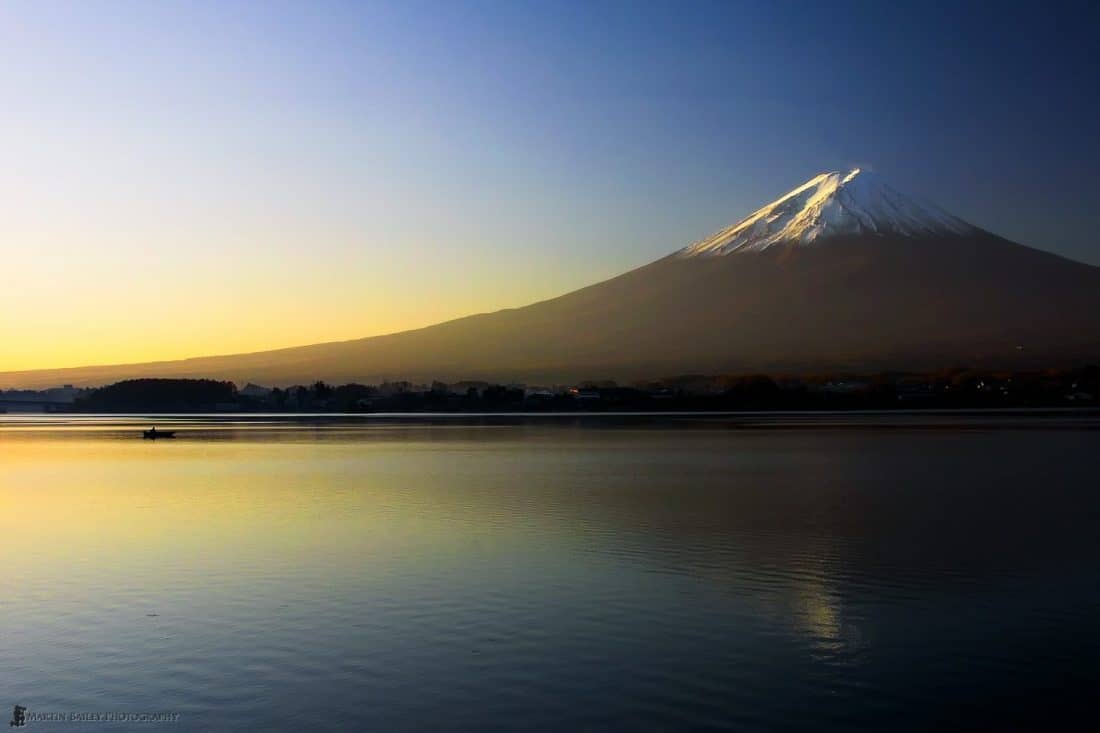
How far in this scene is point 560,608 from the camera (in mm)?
14250

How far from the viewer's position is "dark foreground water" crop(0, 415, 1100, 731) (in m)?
10.0

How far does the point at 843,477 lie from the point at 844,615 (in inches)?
874

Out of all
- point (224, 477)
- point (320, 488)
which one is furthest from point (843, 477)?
point (224, 477)

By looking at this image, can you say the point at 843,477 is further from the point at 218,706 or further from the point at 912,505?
the point at 218,706

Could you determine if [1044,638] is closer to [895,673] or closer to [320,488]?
[895,673]

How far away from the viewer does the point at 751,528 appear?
72.9 ft

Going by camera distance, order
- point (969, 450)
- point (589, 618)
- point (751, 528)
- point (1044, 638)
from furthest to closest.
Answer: point (969, 450) < point (751, 528) < point (589, 618) < point (1044, 638)

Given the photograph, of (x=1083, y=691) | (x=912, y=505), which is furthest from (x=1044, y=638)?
(x=912, y=505)

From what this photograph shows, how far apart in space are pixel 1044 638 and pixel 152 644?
10712 mm

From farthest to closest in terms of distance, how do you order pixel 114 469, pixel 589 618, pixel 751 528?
pixel 114 469 → pixel 751 528 → pixel 589 618

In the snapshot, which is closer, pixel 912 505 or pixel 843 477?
pixel 912 505

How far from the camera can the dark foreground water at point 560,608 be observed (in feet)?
32.9

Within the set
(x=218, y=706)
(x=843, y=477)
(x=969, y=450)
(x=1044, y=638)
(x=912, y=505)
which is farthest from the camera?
(x=969, y=450)

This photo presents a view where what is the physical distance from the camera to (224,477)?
126 feet
